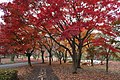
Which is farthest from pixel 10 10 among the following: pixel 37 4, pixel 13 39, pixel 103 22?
pixel 13 39

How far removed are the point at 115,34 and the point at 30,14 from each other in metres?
9.27

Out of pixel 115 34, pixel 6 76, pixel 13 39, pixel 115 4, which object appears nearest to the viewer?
pixel 6 76

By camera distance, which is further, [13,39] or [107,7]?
[13,39]

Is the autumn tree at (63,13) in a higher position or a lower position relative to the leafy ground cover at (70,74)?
higher

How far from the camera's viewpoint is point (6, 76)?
1483 centimetres

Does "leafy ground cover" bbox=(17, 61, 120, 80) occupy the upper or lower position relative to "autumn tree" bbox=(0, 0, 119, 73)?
lower

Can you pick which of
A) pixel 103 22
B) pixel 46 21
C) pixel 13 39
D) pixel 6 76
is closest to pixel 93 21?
pixel 103 22

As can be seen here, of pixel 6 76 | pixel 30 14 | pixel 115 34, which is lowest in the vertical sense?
pixel 6 76

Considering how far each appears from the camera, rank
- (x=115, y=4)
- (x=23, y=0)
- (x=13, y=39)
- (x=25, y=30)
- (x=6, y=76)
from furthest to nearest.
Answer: (x=13, y=39), (x=25, y=30), (x=115, y=4), (x=23, y=0), (x=6, y=76)

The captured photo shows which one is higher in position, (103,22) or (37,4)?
(37,4)

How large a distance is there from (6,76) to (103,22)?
11334 millimetres

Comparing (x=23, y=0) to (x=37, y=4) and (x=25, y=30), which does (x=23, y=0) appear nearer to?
(x=37, y=4)

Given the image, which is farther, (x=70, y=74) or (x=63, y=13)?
(x=70, y=74)

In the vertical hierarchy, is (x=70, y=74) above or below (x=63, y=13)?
below
